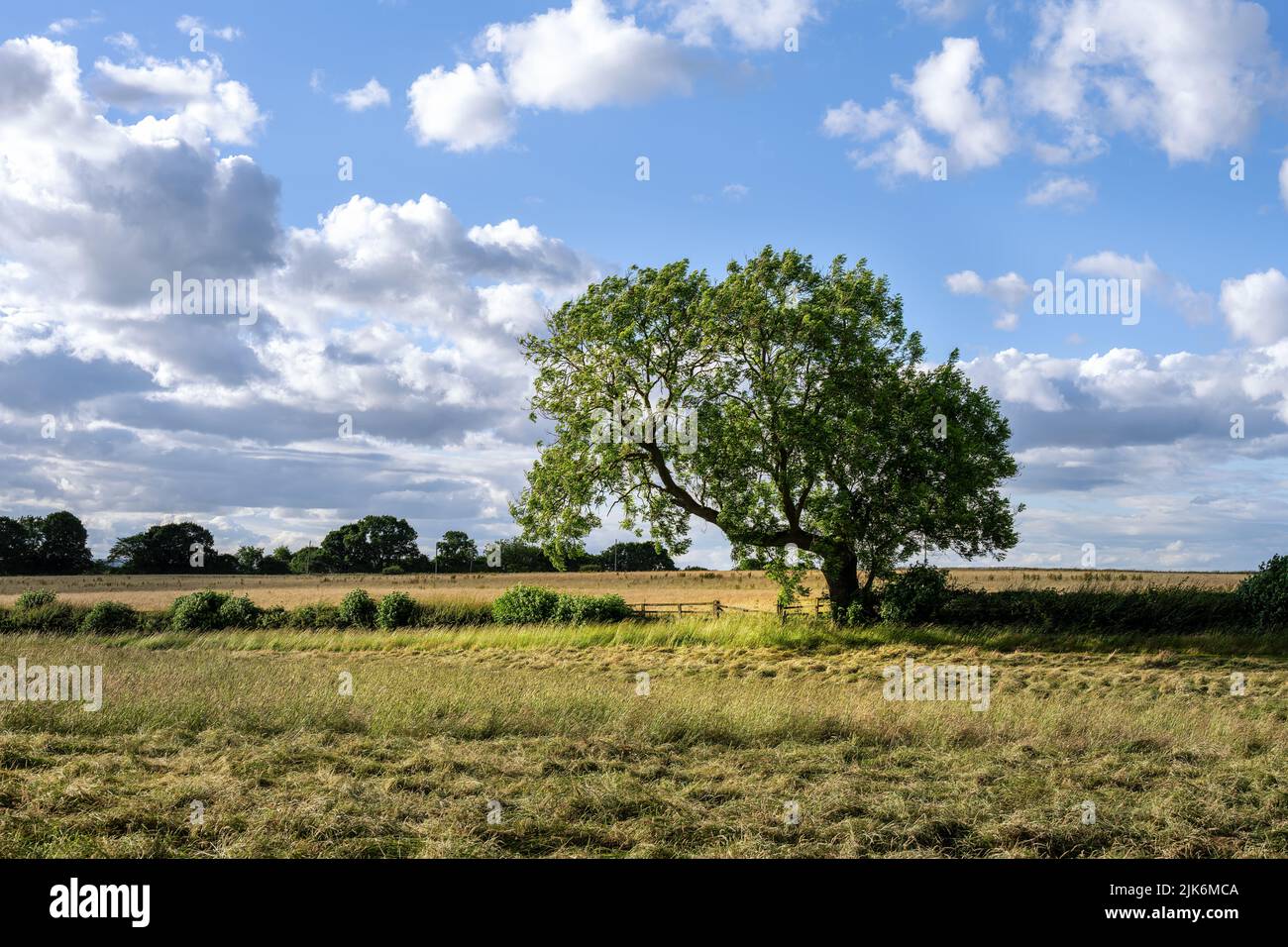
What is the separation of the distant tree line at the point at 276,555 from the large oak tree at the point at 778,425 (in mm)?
60979

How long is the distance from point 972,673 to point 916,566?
9031mm

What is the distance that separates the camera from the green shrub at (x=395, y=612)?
38000 mm

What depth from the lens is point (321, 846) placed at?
242 inches

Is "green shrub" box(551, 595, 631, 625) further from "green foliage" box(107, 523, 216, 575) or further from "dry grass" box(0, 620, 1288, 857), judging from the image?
"green foliage" box(107, 523, 216, 575)

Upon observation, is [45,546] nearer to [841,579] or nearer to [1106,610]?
[841,579]

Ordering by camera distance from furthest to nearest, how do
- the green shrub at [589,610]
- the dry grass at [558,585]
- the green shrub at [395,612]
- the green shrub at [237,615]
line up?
the dry grass at [558,585]
the green shrub at [237,615]
the green shrub at [395,612]
the green shrub at [589,610]

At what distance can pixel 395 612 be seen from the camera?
125ft

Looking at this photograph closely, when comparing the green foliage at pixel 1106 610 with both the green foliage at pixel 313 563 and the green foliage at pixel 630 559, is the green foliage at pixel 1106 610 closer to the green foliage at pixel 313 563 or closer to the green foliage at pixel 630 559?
the green foliage at pixel 630 559

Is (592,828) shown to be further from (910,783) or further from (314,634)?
(314,634)

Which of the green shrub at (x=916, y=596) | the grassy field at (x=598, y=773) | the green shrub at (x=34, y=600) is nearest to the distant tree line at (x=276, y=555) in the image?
the green shrub at (x=34, y=600)

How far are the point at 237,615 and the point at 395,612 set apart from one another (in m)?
7.69

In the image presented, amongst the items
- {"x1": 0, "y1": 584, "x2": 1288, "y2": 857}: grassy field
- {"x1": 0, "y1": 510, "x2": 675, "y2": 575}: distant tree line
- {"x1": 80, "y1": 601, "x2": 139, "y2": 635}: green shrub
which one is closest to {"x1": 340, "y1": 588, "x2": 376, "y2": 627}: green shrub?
{"x1": 80, "y1": 601, "x2": 139, "y2": 635}: green shrub

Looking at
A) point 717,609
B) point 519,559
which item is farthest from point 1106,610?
point 519,559
